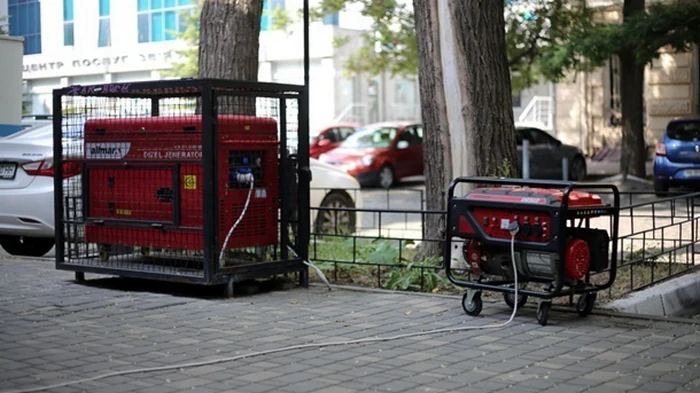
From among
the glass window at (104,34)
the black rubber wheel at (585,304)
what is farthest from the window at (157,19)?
the black rubber wheel at (585,304)

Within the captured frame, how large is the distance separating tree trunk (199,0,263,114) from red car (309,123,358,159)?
713 inches

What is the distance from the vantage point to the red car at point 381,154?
89.8ft

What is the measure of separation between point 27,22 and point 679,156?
12374 millimetres

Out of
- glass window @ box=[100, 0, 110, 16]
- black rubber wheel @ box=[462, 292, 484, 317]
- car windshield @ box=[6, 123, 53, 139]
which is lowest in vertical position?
black rubber wheel @ box=[462, 292, 484, 317]

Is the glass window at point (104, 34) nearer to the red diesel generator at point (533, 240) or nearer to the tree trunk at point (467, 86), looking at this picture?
the tree trunk at point (467, 86)

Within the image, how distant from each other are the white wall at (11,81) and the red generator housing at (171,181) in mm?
7266

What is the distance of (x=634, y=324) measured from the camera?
7.83 m

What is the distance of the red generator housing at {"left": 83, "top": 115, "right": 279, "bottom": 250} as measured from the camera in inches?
352

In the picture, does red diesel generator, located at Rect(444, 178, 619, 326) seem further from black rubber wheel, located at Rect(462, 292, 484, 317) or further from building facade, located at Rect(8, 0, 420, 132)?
building facade, located at Rect(8, 0, 420, 132)

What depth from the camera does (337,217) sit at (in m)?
12.9

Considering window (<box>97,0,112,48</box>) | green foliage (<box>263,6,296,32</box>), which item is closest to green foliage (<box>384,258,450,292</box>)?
window (<box>97,0,112,48</box>)

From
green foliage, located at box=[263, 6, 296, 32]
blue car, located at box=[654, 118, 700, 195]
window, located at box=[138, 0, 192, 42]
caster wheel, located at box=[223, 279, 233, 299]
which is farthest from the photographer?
green foliage, located at box=[263, 6, 296, 32]

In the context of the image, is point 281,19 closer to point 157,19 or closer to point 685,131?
point 157,19

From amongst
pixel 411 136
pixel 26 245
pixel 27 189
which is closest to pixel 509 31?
pixel 411 136
